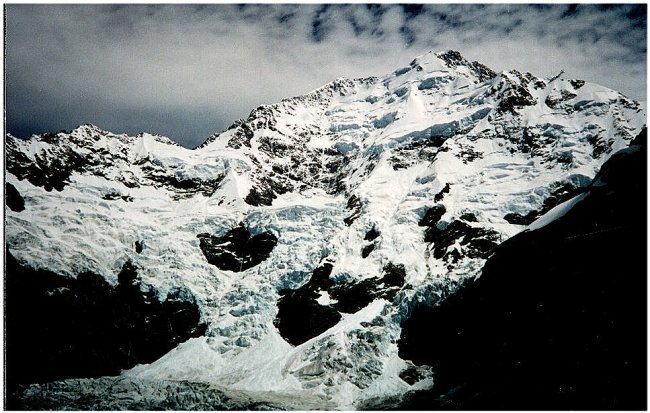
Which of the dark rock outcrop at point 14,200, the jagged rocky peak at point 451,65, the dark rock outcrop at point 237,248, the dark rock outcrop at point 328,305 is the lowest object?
the dark rock outcrop at point 328,305

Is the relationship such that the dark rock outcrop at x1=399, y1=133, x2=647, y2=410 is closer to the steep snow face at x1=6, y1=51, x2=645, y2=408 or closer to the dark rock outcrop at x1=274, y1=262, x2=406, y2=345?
the steep snow face at x1=6, y1=51, x2=645, y2=408

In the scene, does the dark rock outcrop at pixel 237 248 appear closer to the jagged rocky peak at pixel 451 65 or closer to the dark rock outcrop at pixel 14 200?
the dark rock outcrop at pixel 14 200

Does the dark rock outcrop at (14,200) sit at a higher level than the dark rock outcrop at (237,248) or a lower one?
higher

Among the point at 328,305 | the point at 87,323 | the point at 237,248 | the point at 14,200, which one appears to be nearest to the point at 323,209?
the point at 237,248

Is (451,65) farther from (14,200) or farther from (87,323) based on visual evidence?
(87,323)

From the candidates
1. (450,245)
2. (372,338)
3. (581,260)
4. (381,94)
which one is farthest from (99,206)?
(381,94)

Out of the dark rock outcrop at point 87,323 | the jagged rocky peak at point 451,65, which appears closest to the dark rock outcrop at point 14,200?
the dark rock outcrop at point 87,323

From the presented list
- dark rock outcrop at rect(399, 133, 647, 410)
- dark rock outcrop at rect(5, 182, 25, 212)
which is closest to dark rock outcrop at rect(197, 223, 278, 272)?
dark rock outcrop at rect(5, 182, 25, 212)
